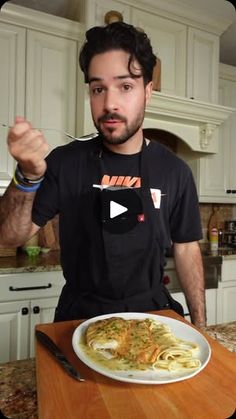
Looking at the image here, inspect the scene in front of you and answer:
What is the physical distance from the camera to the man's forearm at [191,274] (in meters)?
1.01

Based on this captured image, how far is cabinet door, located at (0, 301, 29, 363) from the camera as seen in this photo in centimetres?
161

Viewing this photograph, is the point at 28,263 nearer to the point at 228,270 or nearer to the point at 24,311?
the point at 24,311

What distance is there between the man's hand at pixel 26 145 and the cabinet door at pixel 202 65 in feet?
6.01

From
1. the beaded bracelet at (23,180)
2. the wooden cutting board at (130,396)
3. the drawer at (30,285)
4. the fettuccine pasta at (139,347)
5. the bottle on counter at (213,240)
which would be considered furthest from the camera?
the bottle on counter at (213,240)

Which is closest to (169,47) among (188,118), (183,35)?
(183,35)

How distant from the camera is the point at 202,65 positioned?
7.30 feet

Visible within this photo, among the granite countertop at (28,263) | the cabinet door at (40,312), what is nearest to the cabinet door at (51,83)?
the granite countertop at (28,263)

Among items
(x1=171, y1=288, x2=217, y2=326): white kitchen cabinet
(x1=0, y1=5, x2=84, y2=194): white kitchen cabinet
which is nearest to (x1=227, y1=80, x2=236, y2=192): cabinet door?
(x1=171, y1=288, x2=217, y2=326): white kitchen cabinet

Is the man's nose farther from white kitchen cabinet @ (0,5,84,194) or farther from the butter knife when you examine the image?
white kitchen cabinet @ (0,5,84,194)

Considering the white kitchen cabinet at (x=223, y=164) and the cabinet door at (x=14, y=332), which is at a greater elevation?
the white kitchen cabinet at (x=223, y=164)

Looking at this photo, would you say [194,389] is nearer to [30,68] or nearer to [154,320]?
[154,320]

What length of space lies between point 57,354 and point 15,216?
35 cm

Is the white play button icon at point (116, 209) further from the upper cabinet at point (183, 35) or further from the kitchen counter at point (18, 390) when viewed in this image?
the upper cabinet at point (183, 35)

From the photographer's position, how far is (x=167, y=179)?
38.6 inches
